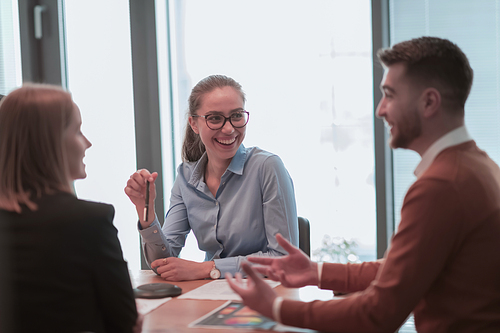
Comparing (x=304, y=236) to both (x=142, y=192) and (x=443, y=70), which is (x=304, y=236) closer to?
(x=142, y=192)

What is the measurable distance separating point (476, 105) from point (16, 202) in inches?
102

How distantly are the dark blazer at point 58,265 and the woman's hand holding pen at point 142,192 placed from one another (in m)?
0.78

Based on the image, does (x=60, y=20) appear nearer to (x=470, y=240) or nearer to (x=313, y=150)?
(x=313, y=150)

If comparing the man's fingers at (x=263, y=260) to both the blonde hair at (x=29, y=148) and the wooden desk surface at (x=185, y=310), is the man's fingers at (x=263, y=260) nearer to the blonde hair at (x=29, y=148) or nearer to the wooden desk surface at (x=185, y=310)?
the wooden desk surface at (x=185, y=310)

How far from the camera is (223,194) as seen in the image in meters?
2.05

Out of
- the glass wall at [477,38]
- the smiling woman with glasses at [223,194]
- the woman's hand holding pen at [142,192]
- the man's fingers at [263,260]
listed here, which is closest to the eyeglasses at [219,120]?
the smiling woman with glasses at [223,194]

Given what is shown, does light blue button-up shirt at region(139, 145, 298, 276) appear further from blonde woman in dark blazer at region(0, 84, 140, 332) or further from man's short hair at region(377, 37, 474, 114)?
man's short hair at region(377, 37, 474, 114)

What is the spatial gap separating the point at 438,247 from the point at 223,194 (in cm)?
117

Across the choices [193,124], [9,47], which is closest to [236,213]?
[193,124]

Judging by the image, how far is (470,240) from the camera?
105cm

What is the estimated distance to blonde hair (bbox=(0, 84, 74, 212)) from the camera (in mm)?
1065

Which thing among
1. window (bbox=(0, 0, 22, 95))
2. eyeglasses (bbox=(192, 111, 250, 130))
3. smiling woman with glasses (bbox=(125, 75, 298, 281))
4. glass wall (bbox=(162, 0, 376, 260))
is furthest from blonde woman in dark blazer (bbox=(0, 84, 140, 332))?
window (bbox=(0, 0, 22, 95))

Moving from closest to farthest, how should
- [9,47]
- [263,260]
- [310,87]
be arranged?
[263,260], [310,87], [9,47]

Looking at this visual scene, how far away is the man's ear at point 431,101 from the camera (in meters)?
Result: 1.16
